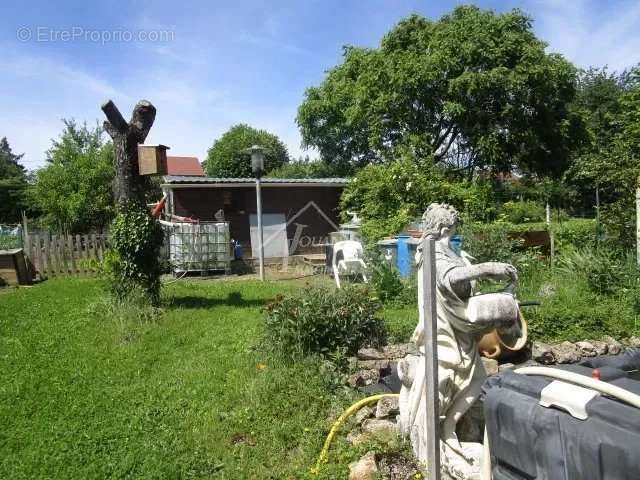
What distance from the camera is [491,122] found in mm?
16953

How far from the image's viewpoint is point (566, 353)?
16.9ft

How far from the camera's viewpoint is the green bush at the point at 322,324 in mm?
4977

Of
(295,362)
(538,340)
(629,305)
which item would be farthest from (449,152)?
(295,362)

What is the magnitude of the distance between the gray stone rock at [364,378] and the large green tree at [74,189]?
1977cm

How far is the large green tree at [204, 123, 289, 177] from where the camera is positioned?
1371 inches

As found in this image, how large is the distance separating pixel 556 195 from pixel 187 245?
61.0 ft

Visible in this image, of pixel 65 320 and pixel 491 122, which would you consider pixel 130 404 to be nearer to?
pixel 65 320

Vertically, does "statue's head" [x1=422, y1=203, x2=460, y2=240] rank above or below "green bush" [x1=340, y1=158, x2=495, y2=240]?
below

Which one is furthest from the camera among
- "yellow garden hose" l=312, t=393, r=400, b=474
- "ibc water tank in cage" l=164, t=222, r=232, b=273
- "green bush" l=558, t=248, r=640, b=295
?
"ibc water tank in cage" l=164, t=222, r=232, b=273

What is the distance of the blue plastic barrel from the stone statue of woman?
5.94 meters

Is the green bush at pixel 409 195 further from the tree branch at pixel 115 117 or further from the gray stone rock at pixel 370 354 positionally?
the gray stone rock at pixel 370 354

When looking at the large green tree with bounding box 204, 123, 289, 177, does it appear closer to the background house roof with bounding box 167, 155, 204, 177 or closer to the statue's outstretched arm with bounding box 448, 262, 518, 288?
the background house roof with bounding box 167, 155, 204, 177

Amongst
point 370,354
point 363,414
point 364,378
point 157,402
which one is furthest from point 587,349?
point 157,402

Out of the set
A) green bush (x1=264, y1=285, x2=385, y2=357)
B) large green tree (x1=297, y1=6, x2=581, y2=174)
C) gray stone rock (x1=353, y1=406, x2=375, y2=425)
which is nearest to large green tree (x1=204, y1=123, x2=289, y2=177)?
large green tree (x1=297, y1=6, x2=581, y2=174)
